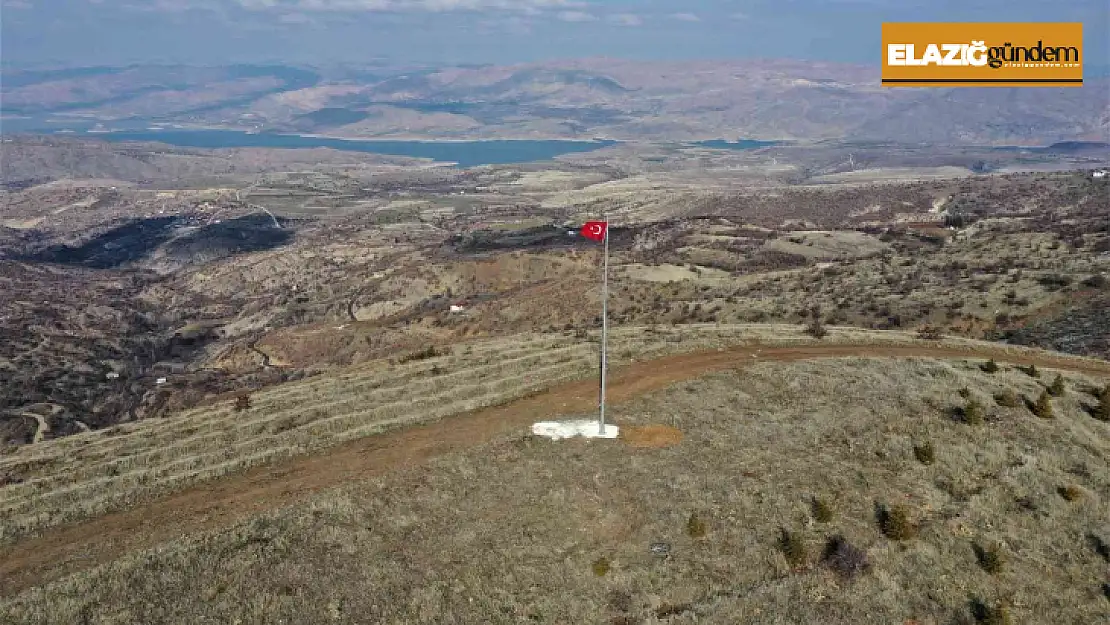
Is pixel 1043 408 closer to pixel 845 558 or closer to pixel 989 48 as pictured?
pixel 845 558

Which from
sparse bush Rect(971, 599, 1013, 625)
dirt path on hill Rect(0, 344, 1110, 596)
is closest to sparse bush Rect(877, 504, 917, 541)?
sparse bush Rect(971, 599, 1013, 625)

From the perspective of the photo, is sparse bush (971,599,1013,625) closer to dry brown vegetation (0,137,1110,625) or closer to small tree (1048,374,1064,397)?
dry brown vegetation (0,137,1110,625)

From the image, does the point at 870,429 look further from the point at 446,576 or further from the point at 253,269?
the point at 253,269

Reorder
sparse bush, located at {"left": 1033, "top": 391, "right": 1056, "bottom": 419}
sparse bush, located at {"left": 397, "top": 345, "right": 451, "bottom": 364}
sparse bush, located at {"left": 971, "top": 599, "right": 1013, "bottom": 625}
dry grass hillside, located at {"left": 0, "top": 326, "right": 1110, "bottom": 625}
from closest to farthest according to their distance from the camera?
sparse bush, located at {"left": 971, "top": 599, "right": 1013, "bottom": 625}
dry grass hillside, located at {"left": 0, "top": 326, "right": 1110, "bottom": 625}
sparse bush, located at {"left": 1033, "top": 391, "right": 1056, "bottom": 419}
sparse bush, located at {"left": 397, "top": 345, "right": 451, "bottom": 364}

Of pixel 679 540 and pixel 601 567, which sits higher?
pixel 679 540

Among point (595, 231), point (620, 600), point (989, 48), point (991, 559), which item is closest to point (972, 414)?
point (991, 559)

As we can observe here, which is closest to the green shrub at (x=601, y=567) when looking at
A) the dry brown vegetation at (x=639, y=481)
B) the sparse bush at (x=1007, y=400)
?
the dry brown vegetation at (x=639, y=481)
